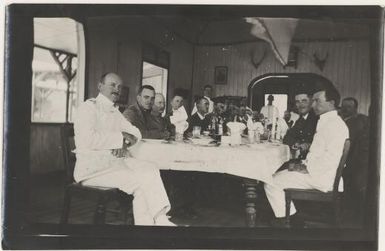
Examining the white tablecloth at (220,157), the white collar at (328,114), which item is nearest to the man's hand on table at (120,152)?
the white tablecloth at (220,157)

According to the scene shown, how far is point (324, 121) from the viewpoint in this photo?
10.7 ft

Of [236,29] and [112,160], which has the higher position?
[236,29]

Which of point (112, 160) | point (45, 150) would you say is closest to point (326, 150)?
point (112, 160)

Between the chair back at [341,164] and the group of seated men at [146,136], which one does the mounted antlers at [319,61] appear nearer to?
the group of seated men at [146,136]

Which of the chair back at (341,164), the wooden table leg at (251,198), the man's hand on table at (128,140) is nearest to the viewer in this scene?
the chair back at (341,164)

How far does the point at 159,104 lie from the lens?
11.0 feet

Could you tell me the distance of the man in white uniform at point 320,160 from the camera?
10.6 feet

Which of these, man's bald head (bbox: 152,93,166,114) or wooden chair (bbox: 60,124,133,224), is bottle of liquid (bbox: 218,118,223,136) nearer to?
man's bald head (bbox: 152,93,166,114)

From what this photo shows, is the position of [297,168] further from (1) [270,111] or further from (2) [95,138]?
(2) [95,138]

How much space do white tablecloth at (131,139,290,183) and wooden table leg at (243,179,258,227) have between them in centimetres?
6

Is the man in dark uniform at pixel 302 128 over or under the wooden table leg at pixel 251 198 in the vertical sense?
over

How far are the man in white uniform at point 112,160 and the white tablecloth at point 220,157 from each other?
0.43 feet

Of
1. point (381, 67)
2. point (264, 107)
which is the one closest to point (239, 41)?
point (264, 107)

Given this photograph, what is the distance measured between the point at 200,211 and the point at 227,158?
1.77 ft
